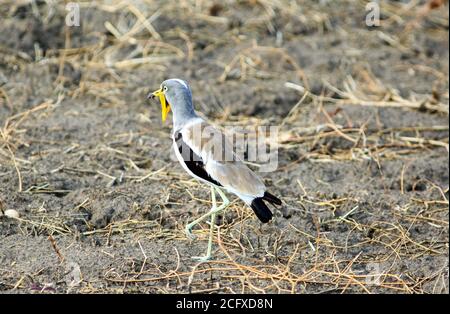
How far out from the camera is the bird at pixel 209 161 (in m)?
4.16

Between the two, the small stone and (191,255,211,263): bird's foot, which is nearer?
(191,255,211,263): bird's foot

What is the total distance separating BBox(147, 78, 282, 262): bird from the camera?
4.16 meters

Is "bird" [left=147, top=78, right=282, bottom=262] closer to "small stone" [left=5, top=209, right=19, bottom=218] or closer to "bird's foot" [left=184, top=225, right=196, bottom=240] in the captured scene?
"bird's foot" [left=184, top=225, right=196, bottom=240]

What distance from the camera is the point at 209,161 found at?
4242mm

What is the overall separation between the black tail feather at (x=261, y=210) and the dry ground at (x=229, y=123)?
1.23ft

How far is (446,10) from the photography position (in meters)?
9.07

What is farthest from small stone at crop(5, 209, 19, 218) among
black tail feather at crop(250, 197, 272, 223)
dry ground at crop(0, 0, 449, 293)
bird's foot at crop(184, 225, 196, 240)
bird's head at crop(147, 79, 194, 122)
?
black tail feather at crop(250, 197, 272, 223)

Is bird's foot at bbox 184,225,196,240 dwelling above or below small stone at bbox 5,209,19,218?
above

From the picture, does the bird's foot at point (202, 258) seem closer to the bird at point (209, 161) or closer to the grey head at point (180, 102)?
the bird at point (209, 161)

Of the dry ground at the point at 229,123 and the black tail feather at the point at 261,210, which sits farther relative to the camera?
the dry ground at the point at 229,123

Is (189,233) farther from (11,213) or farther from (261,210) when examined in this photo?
(11,213)

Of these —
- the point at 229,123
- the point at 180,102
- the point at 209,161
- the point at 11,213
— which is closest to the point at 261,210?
the point at 209,161

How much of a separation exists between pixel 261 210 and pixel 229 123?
2.51 m

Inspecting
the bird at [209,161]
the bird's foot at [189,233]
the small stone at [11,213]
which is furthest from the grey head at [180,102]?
the small stone at [11,213]
